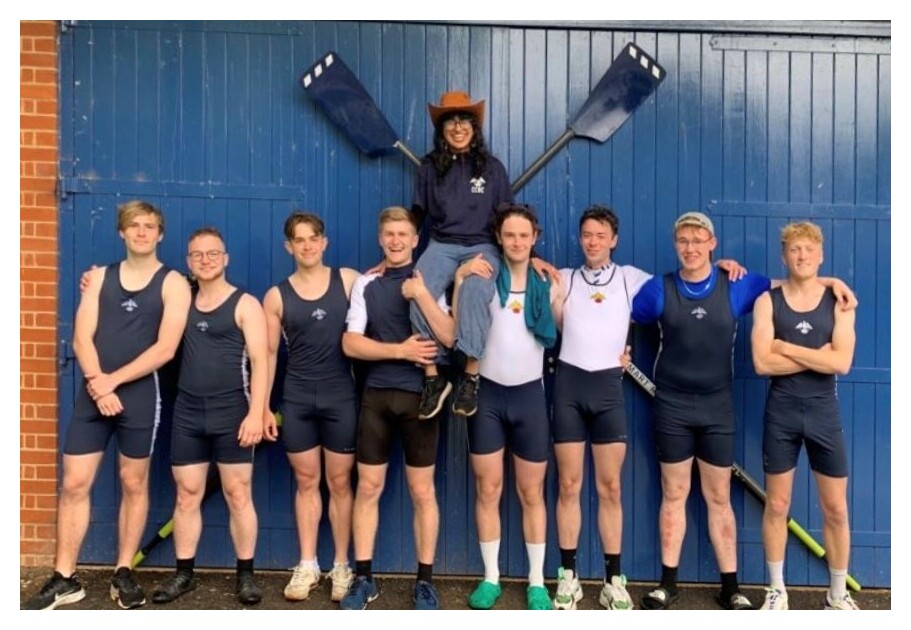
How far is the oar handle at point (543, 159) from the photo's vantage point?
449 centimetres

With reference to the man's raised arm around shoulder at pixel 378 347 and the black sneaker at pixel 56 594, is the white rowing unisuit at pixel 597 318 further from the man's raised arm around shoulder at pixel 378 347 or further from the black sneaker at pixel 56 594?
the black sneaker at pixel 56 594

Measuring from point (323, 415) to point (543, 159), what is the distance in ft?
5.62

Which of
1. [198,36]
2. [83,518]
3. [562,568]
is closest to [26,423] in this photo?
[83,518]

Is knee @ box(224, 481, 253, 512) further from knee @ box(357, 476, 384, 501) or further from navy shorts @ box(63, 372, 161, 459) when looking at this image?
knee @ box(357, 476, 384, 501)

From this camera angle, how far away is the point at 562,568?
425 centimetres

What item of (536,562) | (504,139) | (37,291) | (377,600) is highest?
(504,139)

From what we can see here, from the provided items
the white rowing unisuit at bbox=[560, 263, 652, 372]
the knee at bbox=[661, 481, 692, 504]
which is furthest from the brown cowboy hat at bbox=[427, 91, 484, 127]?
the knee at bbox=[661, 481, 692, 504]

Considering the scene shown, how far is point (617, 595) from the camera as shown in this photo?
421cm

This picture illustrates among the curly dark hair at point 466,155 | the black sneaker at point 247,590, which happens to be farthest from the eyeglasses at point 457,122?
the black sneaker at point 247,590

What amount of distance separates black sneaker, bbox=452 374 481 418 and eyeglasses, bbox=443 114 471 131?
1221 mm

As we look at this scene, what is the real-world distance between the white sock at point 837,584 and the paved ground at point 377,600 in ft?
0.54

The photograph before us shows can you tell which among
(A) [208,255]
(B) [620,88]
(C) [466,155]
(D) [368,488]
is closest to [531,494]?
(D) [368,488]

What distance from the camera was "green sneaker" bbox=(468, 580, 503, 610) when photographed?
4.19 m

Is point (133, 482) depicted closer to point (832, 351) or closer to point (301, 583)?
point (301, 583)
